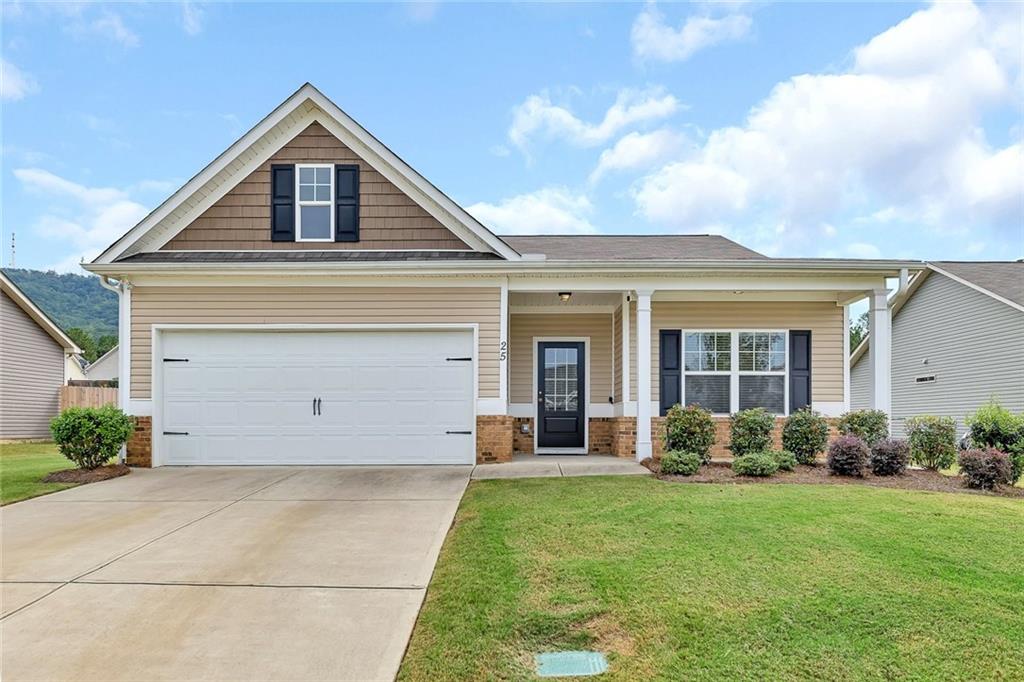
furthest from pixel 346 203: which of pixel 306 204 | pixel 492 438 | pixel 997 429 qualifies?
pixel 997 429

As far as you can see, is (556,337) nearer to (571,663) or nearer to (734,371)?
(734,371)

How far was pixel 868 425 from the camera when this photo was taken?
28.9 ft

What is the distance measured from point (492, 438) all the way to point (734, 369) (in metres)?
4.60

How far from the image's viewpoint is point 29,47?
15.0 m

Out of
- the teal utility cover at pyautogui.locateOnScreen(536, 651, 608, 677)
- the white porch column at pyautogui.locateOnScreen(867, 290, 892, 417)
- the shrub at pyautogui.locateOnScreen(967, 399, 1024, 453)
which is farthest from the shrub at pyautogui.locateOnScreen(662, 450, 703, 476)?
the teal utility cover at pyautogui.locateOnScreen(536, 651, 608, 677)

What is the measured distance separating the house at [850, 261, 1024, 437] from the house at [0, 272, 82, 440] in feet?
75.9

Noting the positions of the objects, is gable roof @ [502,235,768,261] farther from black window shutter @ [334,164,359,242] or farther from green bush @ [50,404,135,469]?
green bush @ [50,404,135,469]

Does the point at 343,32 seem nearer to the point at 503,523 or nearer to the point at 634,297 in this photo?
the point at 634,297

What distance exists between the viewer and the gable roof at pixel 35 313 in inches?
707

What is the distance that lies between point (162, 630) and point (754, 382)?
987cm

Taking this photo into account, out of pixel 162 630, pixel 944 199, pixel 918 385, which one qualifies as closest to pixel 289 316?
pixel 162 630

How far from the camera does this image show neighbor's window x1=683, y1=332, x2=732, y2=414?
11.0 meters

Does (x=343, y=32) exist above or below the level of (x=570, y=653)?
above

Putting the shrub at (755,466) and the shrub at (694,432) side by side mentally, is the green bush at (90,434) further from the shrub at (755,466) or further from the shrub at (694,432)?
the shrub at (755,466)
